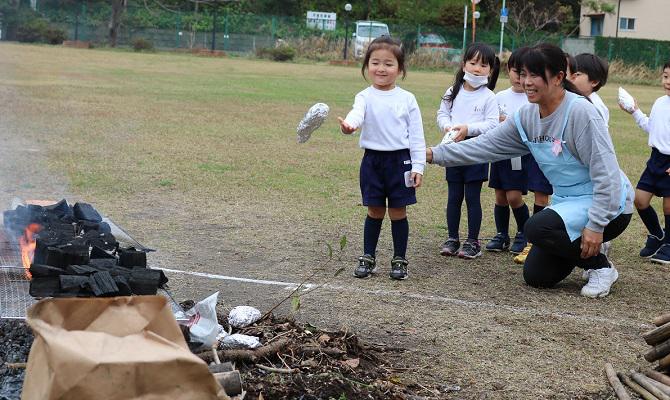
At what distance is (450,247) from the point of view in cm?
697

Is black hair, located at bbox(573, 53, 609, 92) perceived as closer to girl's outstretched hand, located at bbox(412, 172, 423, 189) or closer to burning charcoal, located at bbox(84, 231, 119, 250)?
girl's outstretched hand, located at bbox(412, 172, 423, 189)

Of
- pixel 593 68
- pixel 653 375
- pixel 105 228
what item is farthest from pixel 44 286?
pixel 593 68

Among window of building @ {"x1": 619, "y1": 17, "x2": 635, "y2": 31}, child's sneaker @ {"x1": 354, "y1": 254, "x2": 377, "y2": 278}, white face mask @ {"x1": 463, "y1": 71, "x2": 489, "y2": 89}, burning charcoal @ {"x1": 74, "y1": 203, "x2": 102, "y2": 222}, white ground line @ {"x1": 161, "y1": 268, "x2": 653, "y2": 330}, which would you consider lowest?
white ground line @ {"x1": 161, "y1": 268, "x2": 653, "y2": 330}

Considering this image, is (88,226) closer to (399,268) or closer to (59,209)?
(59,209)

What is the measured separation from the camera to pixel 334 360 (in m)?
4.21

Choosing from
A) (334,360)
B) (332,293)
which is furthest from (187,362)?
(332,293)

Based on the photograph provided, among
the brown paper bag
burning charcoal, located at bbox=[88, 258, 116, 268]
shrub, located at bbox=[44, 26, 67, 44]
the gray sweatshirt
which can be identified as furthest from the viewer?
shrub, located at bbox=[44, 26, 67, 44]

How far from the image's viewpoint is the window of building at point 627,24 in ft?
205

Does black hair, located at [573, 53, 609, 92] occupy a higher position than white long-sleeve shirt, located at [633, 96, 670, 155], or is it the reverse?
black hair, located at [573, 53, 609, 92]

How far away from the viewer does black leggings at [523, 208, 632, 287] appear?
5.79m

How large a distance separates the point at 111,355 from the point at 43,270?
155cm

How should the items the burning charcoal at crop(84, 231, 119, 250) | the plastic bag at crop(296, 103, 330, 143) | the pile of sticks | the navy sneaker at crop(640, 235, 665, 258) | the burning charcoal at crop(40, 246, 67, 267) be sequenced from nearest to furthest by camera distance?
1. the pile of sticks
2. the burning charcoal at crop(40, 246, 67, 267)
3. the burning charcoal at crop(84, 231, 119, 250)
4. the plastic bag at crop(296, 103, 330, 143)
5. the navy sneaker at crop(640, 235, 665, 258)

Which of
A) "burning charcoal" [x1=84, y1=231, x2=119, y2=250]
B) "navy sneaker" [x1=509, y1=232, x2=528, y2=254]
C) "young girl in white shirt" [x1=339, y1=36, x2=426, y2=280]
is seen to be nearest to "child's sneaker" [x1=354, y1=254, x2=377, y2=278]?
Answer: "young girl in white shirt" [x1=339, y1=36, x2=426, y2=280]

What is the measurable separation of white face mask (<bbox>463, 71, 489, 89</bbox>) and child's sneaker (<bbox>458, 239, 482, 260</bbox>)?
120cm
